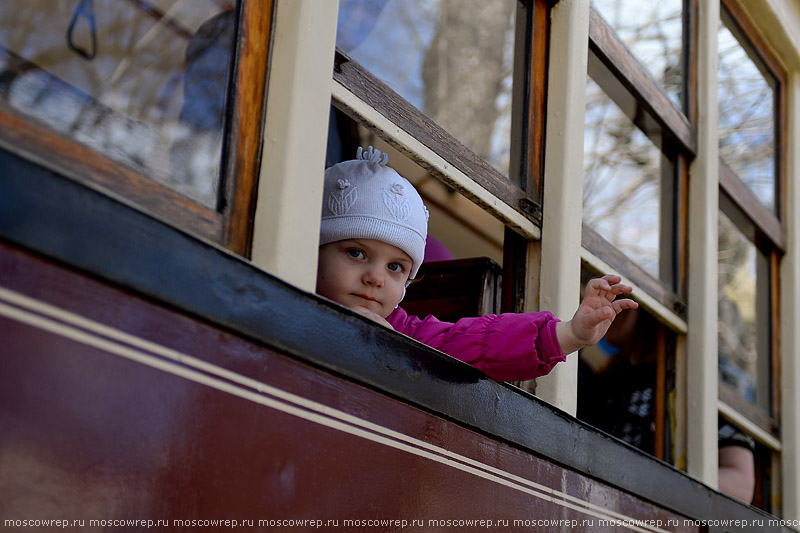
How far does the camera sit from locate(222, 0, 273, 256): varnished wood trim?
1.36 metres

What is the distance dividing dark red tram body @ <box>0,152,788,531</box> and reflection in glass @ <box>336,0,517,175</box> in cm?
60

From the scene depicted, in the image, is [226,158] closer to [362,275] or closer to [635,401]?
[362,275]

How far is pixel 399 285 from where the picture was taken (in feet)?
6.24

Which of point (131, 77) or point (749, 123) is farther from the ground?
point (749, 123)

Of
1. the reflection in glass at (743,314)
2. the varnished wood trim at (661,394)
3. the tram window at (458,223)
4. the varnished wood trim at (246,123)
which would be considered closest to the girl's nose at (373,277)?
the varnished wood trim at (246,123)

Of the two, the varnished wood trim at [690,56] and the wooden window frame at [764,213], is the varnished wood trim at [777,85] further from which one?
the varnished wood trim at [690,56]

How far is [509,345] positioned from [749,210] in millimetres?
2110

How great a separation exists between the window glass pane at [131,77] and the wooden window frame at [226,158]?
1 centimetres

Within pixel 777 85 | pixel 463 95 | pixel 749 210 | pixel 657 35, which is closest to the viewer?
pixel 463 95

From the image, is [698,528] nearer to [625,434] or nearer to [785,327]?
[625,434]

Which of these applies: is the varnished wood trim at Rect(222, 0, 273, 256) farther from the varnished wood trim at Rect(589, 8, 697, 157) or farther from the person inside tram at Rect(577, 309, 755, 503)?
the person inside tram at Rect(577, 309, 755, 503)

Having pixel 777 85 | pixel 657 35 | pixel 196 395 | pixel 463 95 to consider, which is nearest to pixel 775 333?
pixel 777 85

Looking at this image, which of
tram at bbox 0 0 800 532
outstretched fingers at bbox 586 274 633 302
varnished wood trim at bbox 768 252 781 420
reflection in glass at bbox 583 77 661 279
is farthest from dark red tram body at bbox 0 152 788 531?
varnished wood trim at bbox 768 252 781 420

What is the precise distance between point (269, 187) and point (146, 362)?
38 cm
